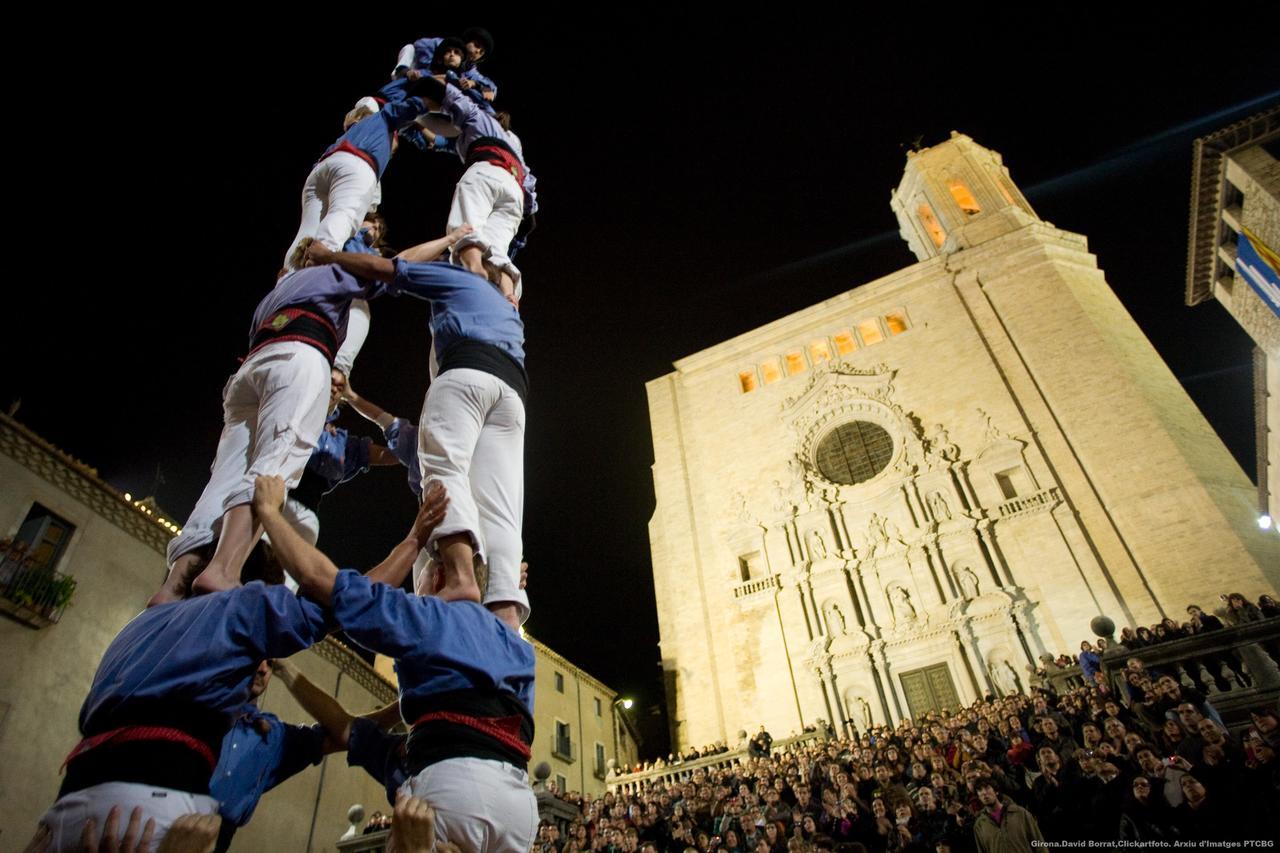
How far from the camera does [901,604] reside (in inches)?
898

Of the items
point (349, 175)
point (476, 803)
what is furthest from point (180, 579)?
point (349, 175)

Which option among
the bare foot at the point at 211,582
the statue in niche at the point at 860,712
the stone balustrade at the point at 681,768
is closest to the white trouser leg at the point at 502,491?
the bare foot at the point at 211,582

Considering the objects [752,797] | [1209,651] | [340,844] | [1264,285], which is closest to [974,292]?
[1264,285]

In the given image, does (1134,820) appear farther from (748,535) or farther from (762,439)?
(762,439)

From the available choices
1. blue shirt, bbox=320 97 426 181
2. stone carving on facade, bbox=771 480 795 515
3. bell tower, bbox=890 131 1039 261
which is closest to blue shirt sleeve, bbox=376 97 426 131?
blue shirt, bbox=320 97 426 181

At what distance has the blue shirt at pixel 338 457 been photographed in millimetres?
4754

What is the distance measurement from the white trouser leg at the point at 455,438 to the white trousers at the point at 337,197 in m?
1.63

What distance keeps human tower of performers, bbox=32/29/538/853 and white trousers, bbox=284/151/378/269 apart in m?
0.02

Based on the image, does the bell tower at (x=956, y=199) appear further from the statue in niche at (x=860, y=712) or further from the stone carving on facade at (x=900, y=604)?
the statue in niche at (x=860, y=712)

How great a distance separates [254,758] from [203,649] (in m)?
1.08

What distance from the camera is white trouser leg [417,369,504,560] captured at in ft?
10.3

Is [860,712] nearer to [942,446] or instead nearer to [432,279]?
[942,446]

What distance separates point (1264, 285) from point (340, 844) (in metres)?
26.8

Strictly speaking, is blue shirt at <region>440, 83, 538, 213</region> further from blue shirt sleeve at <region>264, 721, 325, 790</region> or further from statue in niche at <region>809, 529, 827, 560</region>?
statue in niche at <region>809, 529, 827, 560</region>
